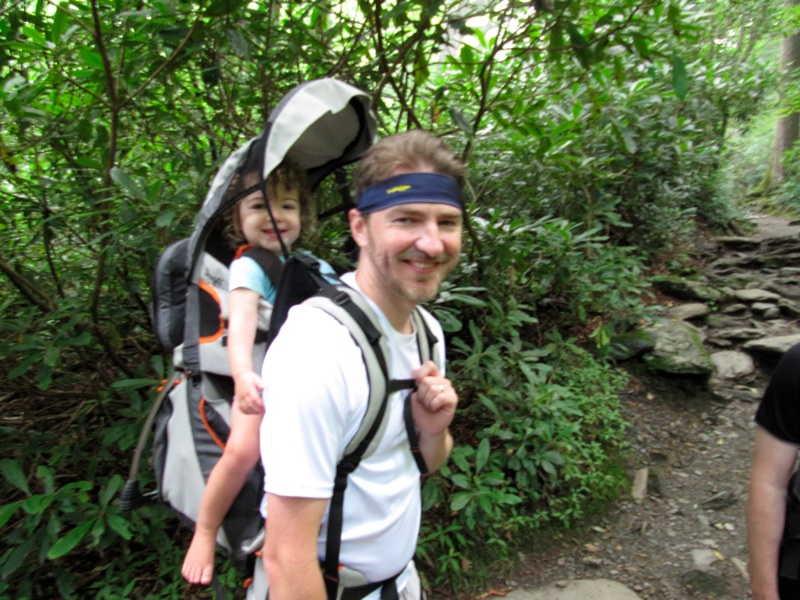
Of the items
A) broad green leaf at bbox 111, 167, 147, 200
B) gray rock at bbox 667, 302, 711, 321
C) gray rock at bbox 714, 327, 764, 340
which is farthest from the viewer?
gray rock at bbox 667, 302, 711, 321

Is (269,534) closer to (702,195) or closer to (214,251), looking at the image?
(214,251)

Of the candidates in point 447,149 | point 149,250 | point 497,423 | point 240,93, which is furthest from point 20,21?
point 497,423

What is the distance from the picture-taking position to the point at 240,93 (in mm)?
3123

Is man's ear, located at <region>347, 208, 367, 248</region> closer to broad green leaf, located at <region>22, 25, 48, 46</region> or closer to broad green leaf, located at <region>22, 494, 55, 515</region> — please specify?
broad green leaf, located at <region>22, 494, 55, 515</region>

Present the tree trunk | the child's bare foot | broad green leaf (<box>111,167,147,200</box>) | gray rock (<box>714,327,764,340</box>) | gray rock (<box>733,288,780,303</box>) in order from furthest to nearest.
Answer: the tree trunk, gray rock (<box>733,288,780,303</box>), gray rock (<box>714,327,764,340</box>), broad green leaf (<box>111,167,147,200</box>), the child's bare foot

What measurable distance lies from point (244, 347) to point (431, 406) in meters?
0.71

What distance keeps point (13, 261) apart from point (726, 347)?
6438 millimetres

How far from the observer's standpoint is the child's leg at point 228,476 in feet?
5.15

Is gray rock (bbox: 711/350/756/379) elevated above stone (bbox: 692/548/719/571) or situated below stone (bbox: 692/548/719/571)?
above

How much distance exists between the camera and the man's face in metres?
1.30

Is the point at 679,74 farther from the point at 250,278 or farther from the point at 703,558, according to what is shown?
the point at 703,558

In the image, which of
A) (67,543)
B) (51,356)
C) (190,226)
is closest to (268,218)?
(190,226)

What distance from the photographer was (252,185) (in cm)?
170

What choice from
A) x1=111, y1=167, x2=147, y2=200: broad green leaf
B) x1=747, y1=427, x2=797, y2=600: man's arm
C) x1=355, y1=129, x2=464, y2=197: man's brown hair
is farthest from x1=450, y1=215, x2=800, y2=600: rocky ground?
x1=111, y1=167, x2=147, y2=200: broad green leaf
